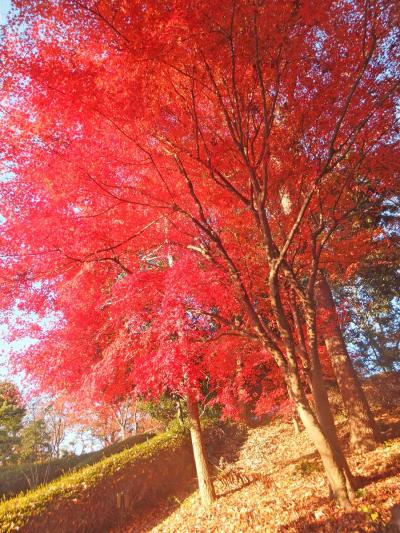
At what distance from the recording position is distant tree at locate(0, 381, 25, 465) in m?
22.1

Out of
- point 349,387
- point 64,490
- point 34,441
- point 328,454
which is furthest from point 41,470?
point 328,454

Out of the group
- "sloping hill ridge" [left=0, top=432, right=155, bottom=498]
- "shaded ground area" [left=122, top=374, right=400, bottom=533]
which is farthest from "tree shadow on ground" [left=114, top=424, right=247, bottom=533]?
"sloping hill ridge" [left=0, top=432, right=155, bottom=498]

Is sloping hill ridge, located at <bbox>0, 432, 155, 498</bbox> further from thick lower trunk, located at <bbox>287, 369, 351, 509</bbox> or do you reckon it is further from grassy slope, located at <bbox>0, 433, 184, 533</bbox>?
thick lower trunk, located at <bbox>287, 369, 351, 509</bbox>

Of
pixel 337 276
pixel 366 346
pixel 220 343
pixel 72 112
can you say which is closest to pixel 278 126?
pixel 72 112

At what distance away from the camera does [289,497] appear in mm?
6125

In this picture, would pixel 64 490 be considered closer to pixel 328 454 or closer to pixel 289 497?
pixel 289 497

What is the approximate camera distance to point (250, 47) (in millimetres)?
5703

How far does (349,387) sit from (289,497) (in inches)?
138

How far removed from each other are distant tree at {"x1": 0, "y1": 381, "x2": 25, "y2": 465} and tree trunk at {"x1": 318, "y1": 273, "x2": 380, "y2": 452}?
66.5ft

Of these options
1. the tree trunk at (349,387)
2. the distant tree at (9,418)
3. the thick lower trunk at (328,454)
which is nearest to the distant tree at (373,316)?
the tree trunk at (349,387)

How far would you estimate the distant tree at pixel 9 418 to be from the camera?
22084mm

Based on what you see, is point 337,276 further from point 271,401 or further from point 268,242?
point 268,242

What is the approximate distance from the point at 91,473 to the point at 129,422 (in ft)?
71.1

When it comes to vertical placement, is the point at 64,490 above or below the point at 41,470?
below
